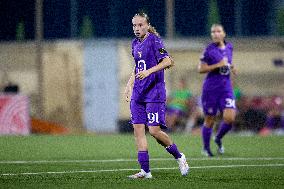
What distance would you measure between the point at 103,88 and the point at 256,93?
5.35m

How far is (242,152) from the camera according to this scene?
58.2ft

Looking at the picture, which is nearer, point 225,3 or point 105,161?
point 105,161

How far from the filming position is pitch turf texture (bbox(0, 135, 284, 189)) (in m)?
11.4

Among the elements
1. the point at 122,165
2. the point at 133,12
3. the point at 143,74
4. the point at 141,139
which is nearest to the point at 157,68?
the point at 143,74

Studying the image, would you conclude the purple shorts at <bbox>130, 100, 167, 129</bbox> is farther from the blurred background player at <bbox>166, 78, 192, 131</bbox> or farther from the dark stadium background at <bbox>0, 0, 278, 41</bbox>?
the dark stadium background at <bbox>0, 0, 278, 41</bbox>

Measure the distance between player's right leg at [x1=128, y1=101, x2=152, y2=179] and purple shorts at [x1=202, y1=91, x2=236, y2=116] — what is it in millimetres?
5043

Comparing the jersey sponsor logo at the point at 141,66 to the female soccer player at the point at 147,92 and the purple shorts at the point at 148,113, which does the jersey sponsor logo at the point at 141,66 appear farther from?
the purple shorts at the point at 148,113

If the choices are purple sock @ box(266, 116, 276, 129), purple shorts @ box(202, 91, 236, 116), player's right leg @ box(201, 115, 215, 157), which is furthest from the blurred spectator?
purple shorts @ box(202, 91, 236, 116)

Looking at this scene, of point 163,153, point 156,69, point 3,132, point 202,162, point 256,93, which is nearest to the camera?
point 156,69

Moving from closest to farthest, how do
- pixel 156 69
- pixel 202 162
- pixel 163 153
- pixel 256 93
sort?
1. pixel 156 69
2. pixel 202 162
3. pixel 163 153
4. pixel 256 93

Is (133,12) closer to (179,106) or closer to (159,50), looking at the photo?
(179,106)

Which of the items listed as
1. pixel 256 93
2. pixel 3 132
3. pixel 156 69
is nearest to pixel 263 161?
pixel 156 69

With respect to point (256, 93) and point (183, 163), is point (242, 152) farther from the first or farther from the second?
point (256, 93)

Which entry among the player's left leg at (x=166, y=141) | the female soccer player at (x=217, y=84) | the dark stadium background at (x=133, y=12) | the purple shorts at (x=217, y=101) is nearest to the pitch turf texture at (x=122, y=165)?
the player's left leg at (x=166, y=141)
